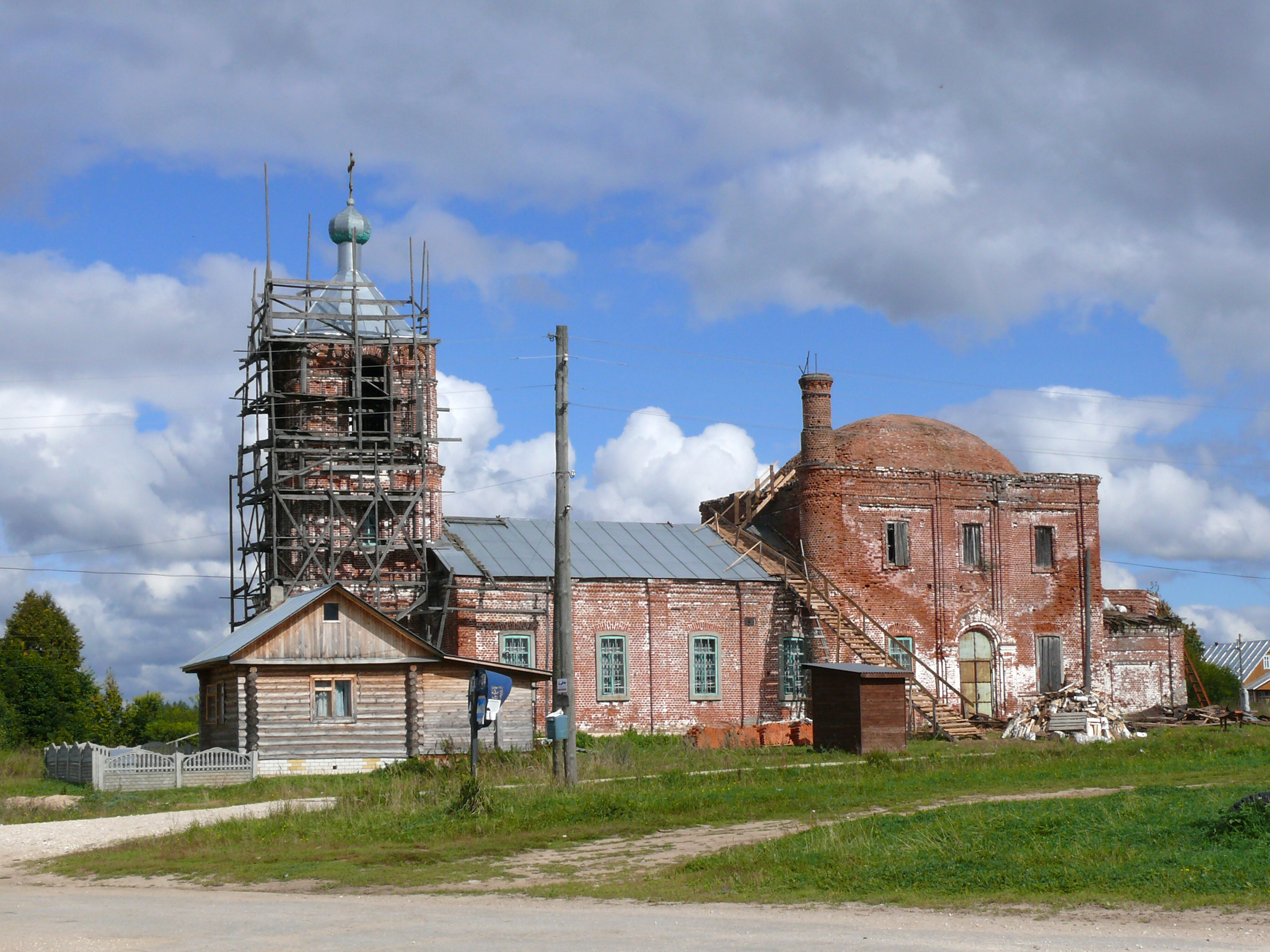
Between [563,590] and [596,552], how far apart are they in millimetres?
15893

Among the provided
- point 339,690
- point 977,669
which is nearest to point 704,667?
point 977,669

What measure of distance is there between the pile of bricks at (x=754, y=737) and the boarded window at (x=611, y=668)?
234cm

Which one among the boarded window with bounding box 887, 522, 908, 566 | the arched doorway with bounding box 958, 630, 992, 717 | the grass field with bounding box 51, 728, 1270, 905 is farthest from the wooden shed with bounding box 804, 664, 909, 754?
the arched doorway with bounding box 958, 630, 992, 717

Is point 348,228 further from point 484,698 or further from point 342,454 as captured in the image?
point 484,698

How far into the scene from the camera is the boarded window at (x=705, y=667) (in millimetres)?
36594

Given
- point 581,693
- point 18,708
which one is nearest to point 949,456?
point 581,693

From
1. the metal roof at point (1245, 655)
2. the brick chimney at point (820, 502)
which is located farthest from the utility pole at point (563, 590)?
the metal roof at point (1245, 655)

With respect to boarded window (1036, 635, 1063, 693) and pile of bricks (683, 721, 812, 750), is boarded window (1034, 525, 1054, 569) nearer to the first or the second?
boarded window (1036, 635, 1063, 693)

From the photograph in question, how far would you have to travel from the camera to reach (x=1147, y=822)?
14.1 meters

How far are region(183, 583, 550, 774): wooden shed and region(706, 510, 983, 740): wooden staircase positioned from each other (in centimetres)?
1029

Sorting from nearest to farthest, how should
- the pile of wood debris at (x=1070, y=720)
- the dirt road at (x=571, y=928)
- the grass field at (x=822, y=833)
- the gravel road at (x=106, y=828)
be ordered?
the dirt road at (x=571, y=928)
the grass field at (x=822, y=833)
the gravel road at (x=106, y=828)
the pile of wood debris at (x=1070, y=720)

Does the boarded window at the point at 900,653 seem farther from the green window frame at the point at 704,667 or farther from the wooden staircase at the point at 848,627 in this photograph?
the green window frame at the point at 704,667

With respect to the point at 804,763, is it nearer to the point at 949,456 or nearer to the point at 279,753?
the point at 279,753

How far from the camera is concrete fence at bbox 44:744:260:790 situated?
25953 mm
